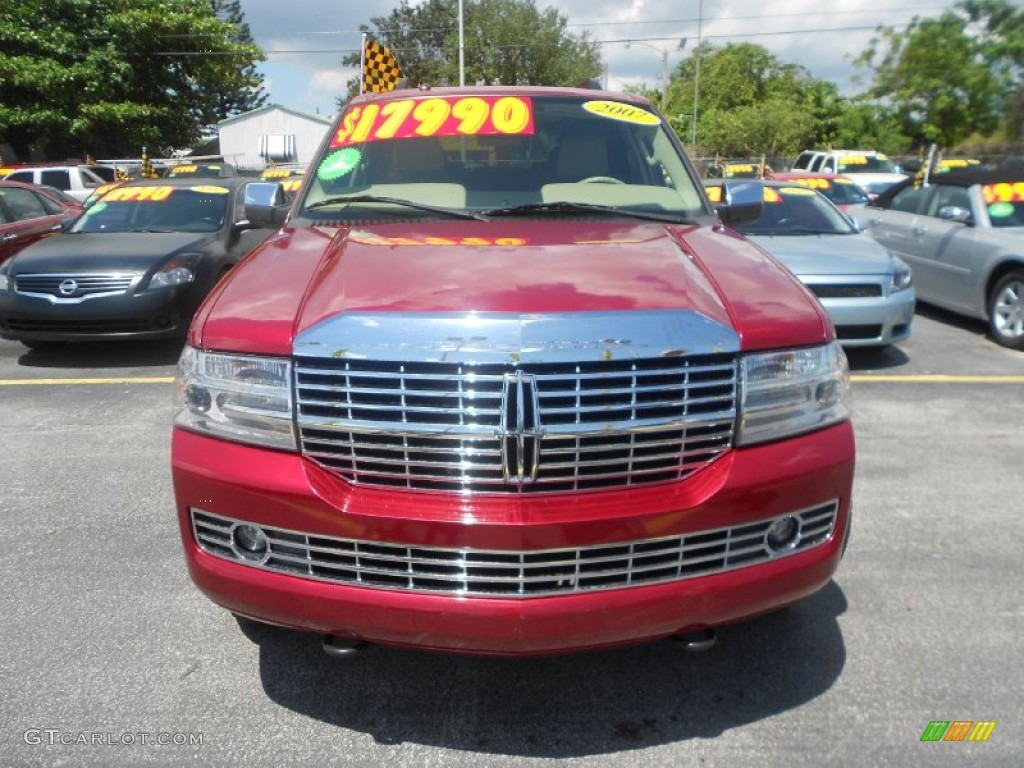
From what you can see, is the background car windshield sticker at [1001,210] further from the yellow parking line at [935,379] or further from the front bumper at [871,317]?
the yellow parking line at [935,379]

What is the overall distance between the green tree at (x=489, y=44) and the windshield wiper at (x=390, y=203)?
4945 cm

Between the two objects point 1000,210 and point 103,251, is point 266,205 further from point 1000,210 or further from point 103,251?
point 1000,210

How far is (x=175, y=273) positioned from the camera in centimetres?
756

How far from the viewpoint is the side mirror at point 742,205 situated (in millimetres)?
4211

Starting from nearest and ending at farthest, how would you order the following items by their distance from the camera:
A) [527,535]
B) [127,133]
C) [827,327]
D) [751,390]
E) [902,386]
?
1. [527,535]
2. [751,390]
3. [827,327]
4. [902,386]
5. [127,133]

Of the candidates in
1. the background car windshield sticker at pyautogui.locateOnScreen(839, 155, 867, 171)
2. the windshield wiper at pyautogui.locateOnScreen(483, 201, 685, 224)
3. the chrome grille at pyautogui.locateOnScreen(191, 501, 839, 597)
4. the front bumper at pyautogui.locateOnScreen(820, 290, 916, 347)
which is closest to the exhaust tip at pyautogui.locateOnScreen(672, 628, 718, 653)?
the chrome grille at pyautogui.locateOnScreen(191, 501, 839, 597)

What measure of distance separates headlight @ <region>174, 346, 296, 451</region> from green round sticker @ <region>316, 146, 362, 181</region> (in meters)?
1.59

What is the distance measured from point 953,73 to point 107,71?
3707 centimetres

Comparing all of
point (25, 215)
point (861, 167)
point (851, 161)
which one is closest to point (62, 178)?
point (25, 215)

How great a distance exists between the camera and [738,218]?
4270 mm

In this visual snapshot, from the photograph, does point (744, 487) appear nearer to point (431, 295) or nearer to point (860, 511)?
point (431, 295)

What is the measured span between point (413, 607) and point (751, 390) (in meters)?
1.12

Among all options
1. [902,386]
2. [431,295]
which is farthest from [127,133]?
[431,295]

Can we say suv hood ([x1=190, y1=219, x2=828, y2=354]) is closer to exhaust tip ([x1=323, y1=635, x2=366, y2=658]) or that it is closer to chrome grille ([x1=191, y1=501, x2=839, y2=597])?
chrome grille ([x1=191, y1=501, x2=839, y2=597])
